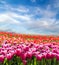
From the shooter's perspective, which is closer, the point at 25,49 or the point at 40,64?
the point at 40,64

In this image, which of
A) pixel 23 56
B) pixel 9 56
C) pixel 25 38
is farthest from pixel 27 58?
pixel 25 38

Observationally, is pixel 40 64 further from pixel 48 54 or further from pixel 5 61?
pixel 5 61

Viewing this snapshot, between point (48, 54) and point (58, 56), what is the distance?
292 millimetres

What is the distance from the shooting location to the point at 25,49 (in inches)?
248

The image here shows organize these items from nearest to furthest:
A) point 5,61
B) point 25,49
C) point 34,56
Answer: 1. point 5,61
2. point 34,56
3. point 25,49

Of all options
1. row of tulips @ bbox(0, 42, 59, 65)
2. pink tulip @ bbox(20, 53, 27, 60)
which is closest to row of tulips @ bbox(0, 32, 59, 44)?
row of tulips @ bbox(0, 42, 59, 65)

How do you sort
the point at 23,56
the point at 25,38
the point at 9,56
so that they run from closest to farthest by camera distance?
the point at 9,56
the point at 23,56
the point at 25,38

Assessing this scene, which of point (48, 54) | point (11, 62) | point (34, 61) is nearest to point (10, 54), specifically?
point (11, 62)

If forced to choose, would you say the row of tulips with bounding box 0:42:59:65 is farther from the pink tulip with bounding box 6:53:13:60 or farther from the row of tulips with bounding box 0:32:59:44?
the row of tulips with bounding box 0:32:59:44

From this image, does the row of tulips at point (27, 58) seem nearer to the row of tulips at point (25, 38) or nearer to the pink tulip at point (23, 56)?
the pink tulip at point (23, 56)

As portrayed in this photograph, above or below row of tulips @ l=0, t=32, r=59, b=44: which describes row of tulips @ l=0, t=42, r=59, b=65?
below

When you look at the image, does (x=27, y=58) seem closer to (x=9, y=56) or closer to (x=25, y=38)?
(x=9, y=56)

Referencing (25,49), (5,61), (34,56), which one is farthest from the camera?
(25,49)

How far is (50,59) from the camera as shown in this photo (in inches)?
236
